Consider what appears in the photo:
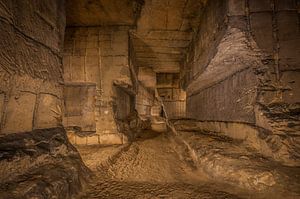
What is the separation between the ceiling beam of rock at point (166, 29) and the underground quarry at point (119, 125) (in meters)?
0.05

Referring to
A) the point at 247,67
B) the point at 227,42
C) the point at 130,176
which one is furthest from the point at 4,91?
the point at 247,67

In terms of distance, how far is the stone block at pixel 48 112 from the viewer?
8.09 feet

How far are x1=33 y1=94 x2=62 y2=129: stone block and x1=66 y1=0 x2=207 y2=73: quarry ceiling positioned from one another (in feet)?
9.42

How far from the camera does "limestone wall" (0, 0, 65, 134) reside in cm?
190

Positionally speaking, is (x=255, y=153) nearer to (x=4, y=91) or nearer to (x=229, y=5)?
(x=229, y=5)

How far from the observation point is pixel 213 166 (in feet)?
9.07

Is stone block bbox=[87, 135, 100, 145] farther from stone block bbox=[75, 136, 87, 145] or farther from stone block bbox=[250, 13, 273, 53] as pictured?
stone block bbox=[250, 13, 273, 53]

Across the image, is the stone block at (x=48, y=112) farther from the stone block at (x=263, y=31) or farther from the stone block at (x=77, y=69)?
the stone block at (x=263, y=31)

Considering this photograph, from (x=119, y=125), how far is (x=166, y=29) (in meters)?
3.26

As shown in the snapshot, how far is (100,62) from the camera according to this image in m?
5.23

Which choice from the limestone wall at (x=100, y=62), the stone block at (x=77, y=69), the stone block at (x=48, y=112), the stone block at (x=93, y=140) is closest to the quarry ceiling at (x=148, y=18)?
the limestone wall at (x=100, y=62)

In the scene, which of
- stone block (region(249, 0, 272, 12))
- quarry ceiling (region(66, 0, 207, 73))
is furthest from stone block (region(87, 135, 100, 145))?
stone block (region(249, 0, 272, 12))

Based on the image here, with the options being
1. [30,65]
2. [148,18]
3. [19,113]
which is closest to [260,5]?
[148,18]

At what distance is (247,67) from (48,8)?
11.6 ft
